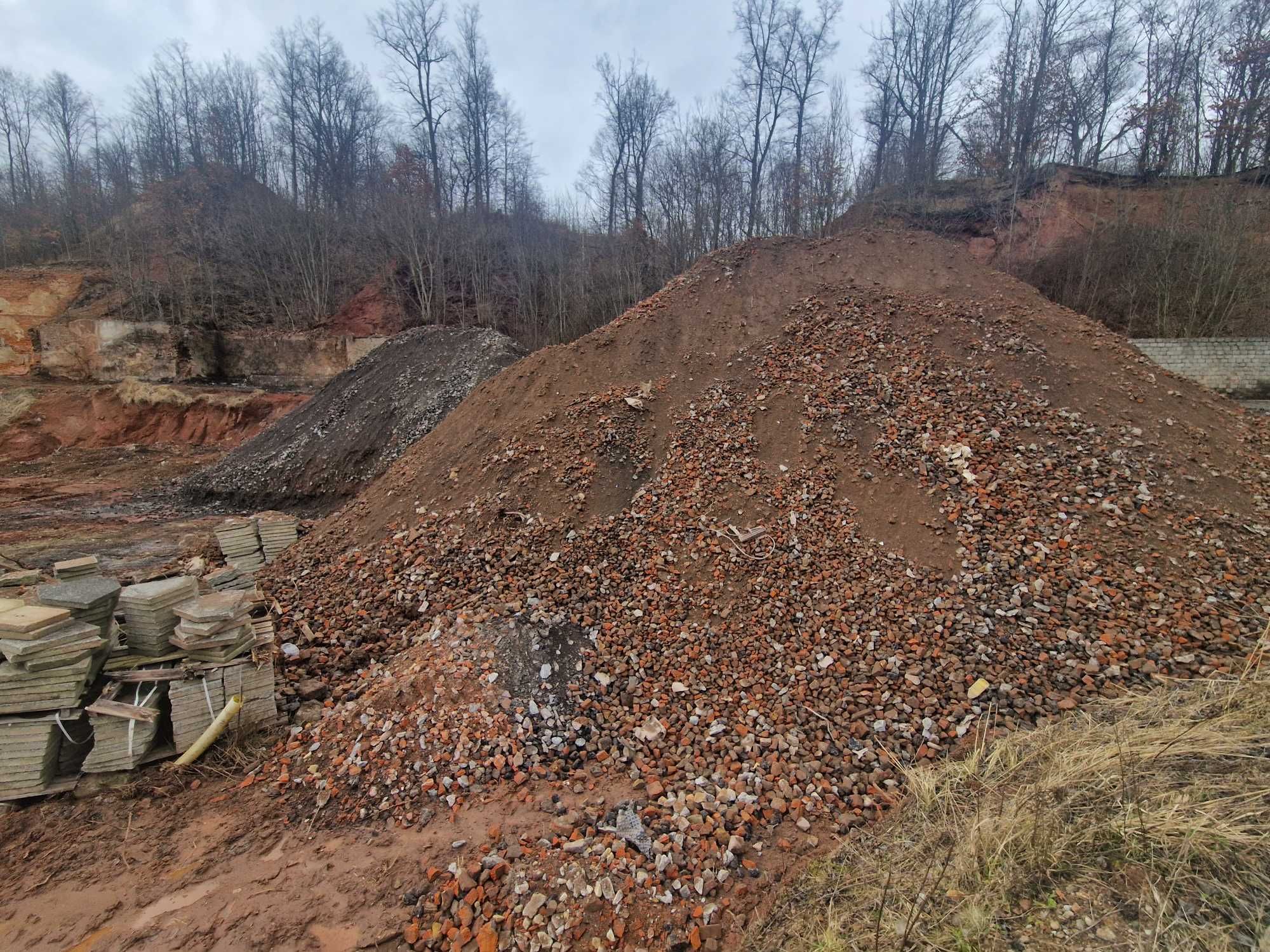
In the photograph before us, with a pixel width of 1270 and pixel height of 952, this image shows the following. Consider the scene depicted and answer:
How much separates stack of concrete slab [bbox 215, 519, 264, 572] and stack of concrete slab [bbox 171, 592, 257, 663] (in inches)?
139

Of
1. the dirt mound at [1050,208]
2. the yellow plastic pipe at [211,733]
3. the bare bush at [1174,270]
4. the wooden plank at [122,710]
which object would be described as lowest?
the yellow plastic pipe at [211,733]

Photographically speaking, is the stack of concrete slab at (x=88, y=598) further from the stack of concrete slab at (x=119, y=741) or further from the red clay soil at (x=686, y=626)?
the red clay soil at (x=686, y=626)

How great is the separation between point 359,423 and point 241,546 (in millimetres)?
5064

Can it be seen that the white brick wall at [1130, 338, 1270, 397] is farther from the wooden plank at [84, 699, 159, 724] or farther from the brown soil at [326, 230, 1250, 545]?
the wooden plank at [84, 699, 159, 724]

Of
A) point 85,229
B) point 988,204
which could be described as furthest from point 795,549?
point 85,229

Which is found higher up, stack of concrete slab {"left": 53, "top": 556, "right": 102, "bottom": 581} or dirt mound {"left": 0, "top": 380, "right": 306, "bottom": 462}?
dirt mound {"left": 0, "top": 380, "right": 306, "bottom": 462}

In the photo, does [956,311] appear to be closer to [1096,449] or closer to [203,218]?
[1096,449]

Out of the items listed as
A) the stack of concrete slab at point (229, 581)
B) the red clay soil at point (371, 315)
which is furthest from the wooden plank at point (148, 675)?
the red clay soil at point (371, 315)

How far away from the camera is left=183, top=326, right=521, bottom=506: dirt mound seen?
11008 millimetres

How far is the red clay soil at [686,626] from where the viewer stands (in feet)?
9.15

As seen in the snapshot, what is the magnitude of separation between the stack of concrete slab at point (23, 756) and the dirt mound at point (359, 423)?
773cm

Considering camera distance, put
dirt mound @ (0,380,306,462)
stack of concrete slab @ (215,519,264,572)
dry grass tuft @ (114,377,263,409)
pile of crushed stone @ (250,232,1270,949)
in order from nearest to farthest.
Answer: pile of crushed stone @ (250,232,1270,949) → stack of concrete slab @ (215,519,264,572) → dirt mound @ (0,380,306,462) → dry grass tuft @ (114,377,263,409)

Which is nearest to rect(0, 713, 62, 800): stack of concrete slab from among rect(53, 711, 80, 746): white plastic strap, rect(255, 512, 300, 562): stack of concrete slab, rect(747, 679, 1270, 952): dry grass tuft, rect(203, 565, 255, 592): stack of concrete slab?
rect(53, 711, 80, 746): white plastic strap

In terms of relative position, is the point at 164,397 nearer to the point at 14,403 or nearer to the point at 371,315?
the point at 14,403
